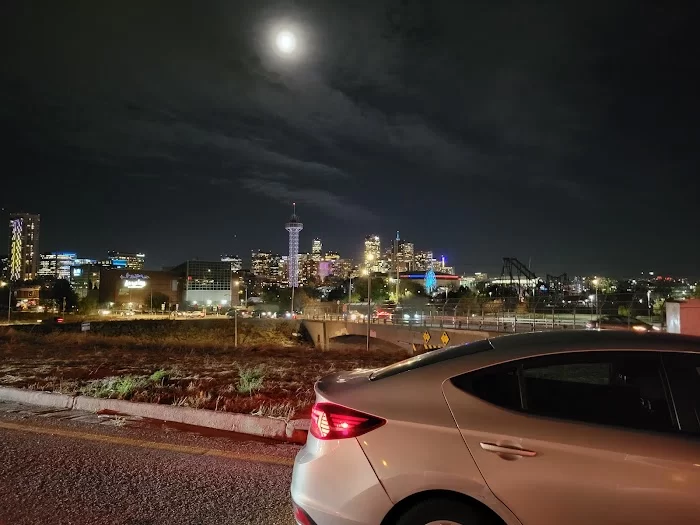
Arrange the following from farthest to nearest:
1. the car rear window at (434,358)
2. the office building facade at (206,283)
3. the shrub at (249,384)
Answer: the office building facade at (206,283) < the shrub at (249,384) < the car rear window at (434,358)

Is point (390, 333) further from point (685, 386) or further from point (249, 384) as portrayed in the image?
point (685, 386)

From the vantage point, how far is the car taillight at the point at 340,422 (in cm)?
319

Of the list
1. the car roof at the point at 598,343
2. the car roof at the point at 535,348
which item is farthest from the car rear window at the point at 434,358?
the car roof at the point at 598,343

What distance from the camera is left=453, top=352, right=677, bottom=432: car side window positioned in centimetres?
301

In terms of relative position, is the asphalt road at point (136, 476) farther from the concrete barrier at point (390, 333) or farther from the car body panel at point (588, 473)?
the concrete barrier at point (390, 333)

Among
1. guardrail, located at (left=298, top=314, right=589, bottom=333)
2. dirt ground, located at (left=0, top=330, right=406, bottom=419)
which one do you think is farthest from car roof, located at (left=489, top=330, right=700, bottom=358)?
guardrail, located at (left=298, top=314, right=589, bottom=333)

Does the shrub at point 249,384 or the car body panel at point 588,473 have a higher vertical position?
the car body panel at point 588,473

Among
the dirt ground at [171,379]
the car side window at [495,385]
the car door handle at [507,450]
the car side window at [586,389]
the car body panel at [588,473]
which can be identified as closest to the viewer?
the car body panel at [588,473]

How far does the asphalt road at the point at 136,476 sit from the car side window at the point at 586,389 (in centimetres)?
237

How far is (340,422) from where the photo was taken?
3266mm

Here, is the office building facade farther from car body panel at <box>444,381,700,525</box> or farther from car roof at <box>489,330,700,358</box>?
car body panel at <box>444,381,700,525</box>

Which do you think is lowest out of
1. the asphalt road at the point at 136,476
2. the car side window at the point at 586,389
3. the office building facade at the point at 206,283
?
the asphalt road at the point at 136,476

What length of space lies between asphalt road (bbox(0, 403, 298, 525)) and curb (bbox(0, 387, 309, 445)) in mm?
340

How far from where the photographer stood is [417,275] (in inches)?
7426
